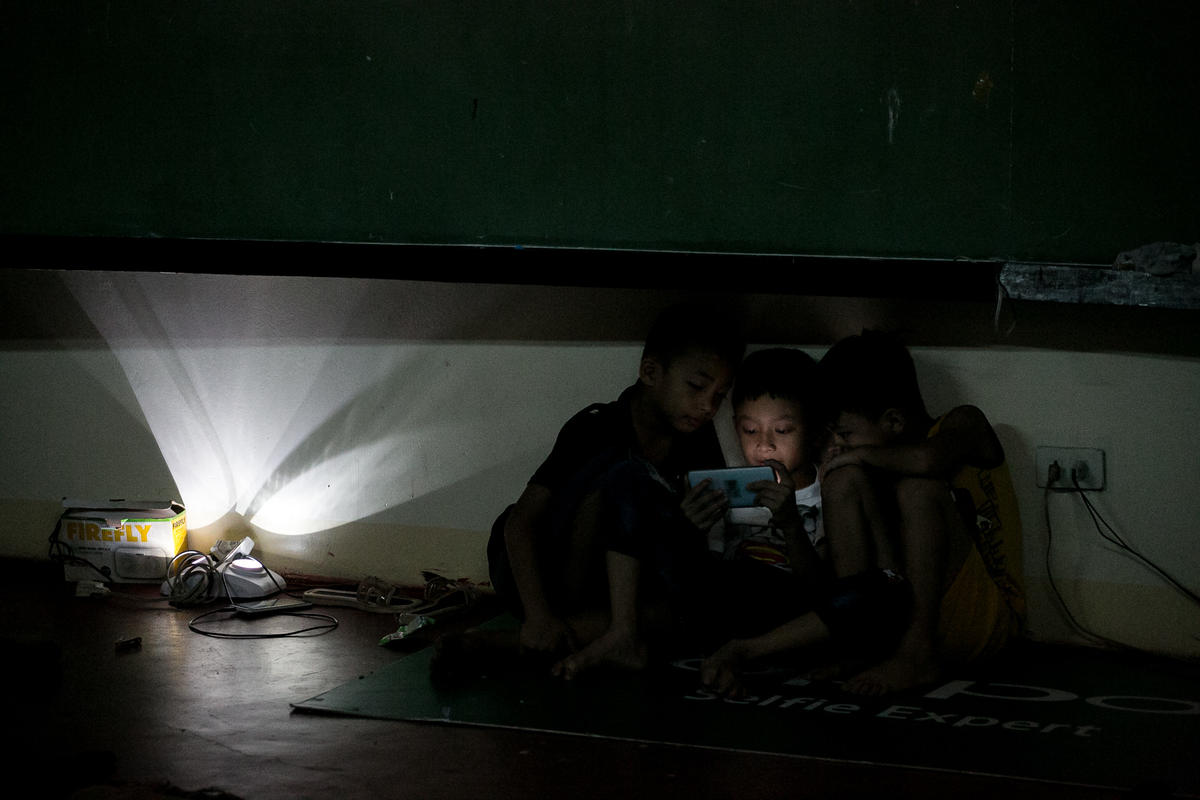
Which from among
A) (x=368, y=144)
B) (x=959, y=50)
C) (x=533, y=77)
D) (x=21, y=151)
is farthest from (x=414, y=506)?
(x=959, y=50)

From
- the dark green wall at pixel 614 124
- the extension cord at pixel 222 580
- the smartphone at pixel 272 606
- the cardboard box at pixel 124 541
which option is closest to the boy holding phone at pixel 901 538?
the dark green wall at pixel 614 124

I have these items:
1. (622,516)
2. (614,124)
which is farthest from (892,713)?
(614,124)

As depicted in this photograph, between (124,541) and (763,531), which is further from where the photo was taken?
(124,541)

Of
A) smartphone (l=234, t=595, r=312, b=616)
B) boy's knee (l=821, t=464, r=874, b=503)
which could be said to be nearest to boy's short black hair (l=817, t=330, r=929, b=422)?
boy's knee (l=821, t=464, r=874, b=503)

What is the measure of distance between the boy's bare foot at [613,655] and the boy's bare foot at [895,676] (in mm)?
396

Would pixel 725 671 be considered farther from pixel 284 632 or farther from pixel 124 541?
pixel 124 541

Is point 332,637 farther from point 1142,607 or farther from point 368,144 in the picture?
point 1142,607

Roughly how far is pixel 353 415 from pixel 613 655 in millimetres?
1185

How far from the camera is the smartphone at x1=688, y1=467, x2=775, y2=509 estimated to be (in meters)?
2.18

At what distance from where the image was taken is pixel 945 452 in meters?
2.09

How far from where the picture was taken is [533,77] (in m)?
2.37

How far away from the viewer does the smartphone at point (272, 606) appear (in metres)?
2.66

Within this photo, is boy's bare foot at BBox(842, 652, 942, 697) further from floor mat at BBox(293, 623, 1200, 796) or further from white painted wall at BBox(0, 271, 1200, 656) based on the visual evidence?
white painted wall at BBox(0, 271, 1200, 656)

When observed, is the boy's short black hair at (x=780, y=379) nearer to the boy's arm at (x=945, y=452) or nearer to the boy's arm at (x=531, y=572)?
the boy's arm at (x=945, y=452)
